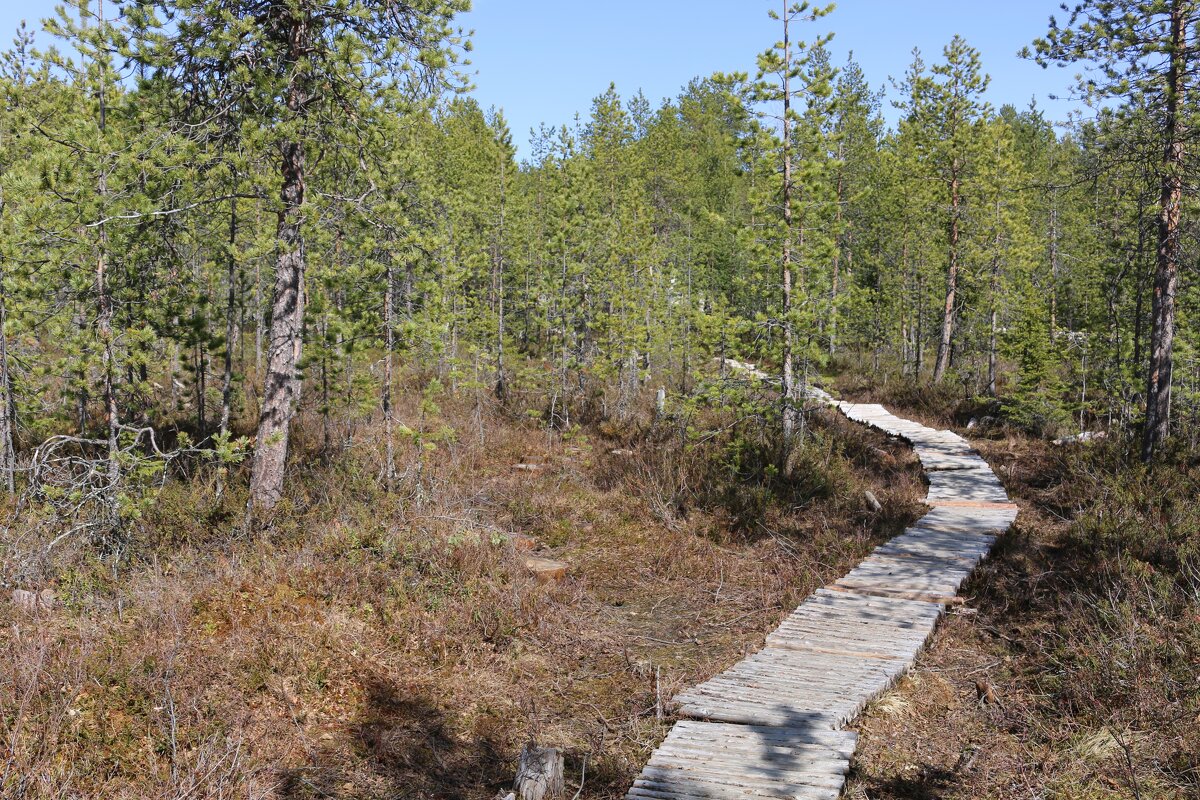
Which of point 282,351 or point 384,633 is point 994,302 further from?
point 384,633

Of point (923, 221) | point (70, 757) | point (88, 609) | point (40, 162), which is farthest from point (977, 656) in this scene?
point (923, 221)

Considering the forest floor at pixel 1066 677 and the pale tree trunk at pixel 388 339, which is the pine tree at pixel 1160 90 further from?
the pale tree trunk at pixel 388 339

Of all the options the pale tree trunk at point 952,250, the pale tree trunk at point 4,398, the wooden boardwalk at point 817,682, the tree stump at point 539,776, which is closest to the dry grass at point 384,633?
the tree stump at point 539,776

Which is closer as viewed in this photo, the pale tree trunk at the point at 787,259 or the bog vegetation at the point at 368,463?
the bog vegetation at the point at 368,463

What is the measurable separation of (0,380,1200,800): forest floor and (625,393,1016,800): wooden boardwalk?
A: 0.92 feet

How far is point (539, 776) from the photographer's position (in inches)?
188

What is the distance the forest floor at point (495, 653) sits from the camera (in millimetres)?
5055

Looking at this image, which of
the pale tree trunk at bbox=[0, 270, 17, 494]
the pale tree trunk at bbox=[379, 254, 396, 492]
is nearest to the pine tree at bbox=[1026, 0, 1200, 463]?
the pale tree trunk at bbox=[379, 254, 396, 492]

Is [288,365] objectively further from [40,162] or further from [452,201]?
[452,201]

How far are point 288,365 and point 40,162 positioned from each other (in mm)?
3178

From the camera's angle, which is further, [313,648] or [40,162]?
[40,162]

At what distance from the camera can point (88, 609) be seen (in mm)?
6508

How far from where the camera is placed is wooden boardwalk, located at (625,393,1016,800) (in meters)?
4.87

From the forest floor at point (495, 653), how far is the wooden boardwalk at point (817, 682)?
280mm
